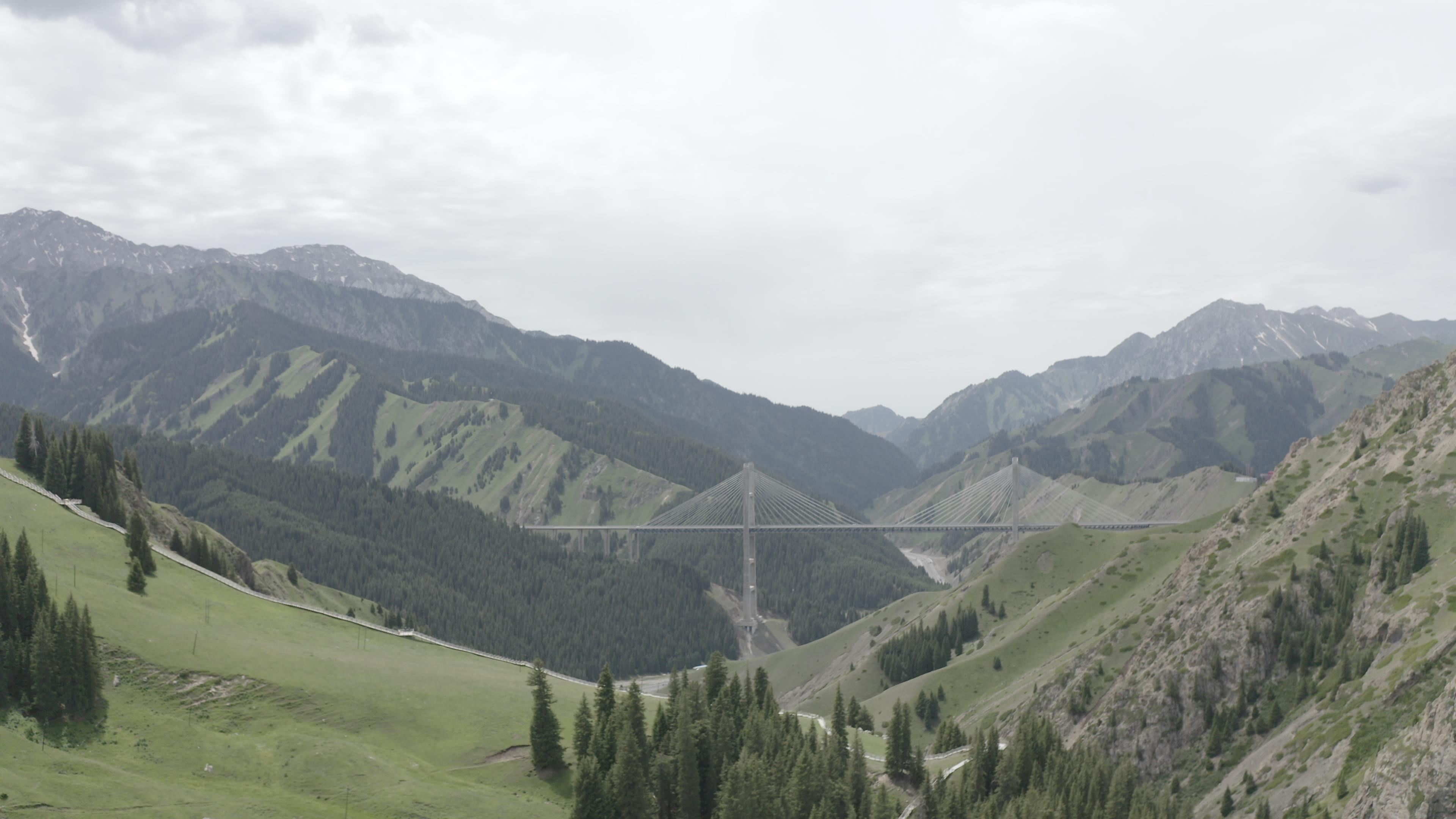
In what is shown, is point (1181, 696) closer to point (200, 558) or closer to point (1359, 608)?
point (1359, 608)

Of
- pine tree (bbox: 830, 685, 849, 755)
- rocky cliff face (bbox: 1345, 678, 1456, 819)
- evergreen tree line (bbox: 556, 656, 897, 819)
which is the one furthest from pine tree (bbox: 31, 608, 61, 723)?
rocky cliff face (bbox: 1345, 678, 1456, 819)

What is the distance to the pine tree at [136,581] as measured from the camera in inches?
3610

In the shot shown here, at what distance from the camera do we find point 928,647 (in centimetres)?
18962

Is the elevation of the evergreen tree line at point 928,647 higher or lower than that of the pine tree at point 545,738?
lower

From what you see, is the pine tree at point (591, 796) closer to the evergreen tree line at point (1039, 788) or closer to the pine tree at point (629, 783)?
the pine tree at point (629, 783)

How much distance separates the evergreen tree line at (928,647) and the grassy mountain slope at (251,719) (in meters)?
101

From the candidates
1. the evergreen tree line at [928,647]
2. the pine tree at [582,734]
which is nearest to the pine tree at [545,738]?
the pine tree at [582,734]

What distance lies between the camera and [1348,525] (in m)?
125

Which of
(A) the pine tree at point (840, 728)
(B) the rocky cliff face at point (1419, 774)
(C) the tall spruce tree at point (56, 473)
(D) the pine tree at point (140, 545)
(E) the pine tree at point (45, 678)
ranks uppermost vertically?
(C) the tall spruce tree at point (56, 473)

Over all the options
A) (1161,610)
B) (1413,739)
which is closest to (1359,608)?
(1161,610)

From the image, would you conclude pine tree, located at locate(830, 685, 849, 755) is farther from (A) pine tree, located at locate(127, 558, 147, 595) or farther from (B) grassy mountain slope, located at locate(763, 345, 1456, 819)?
(A) pine tree, located at locate(127, 558, 147, 595)

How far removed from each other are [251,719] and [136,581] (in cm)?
2587

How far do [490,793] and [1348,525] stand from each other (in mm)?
104599

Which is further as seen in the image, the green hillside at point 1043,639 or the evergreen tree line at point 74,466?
the green hillside at point 1043,639
